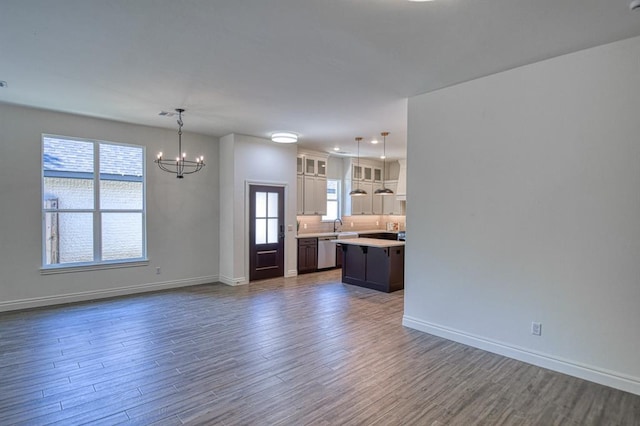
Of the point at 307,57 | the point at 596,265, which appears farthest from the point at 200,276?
the point at 596,265

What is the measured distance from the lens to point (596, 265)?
121 inches

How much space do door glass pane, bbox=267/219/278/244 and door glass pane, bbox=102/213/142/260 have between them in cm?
243

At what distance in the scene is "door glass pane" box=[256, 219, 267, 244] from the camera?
7148 millimetres

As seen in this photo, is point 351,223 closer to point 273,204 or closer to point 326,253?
point 326,253

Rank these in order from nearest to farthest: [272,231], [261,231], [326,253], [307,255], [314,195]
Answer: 1. [261,231]
2. [272,231]
3. [307,255]
4. [326,253]
5. [314,195]

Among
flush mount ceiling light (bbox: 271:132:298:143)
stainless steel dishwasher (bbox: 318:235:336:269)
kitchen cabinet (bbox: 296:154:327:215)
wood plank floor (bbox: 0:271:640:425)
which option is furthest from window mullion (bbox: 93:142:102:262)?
stainless steel dishwasher (bbox: 318:235:336:269)

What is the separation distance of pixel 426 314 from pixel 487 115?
7.93 feet

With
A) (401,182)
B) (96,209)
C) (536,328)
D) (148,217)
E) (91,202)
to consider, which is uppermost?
(401,182)

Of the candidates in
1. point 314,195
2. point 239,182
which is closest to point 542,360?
point 239,182

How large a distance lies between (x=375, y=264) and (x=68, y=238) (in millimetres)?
5161

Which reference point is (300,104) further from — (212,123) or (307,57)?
(212,123)

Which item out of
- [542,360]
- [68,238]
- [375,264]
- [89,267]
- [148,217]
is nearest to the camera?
[542,360]

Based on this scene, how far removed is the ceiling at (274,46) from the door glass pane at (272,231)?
9.87 ft

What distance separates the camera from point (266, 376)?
10.3 ft
